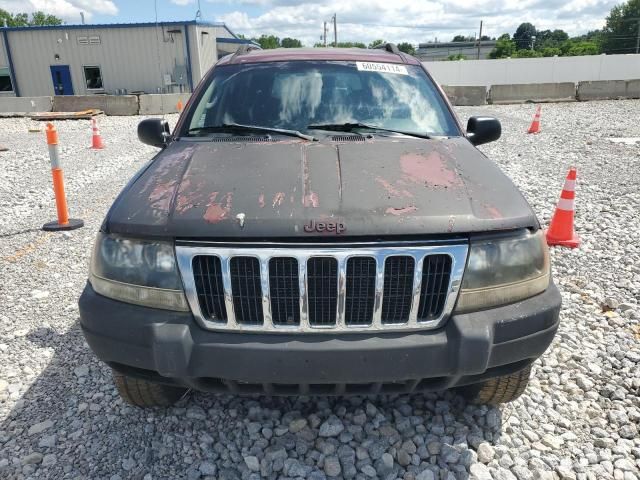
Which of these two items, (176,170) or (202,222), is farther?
(176,170)

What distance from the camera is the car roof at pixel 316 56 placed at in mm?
3691

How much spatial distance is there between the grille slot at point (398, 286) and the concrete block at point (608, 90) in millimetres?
23161

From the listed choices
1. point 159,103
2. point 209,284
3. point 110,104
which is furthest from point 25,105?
point 209,284

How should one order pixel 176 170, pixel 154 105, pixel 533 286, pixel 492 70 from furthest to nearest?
pixel 492 70, pixel 154 105, pixel 176 170, pixel 533 286

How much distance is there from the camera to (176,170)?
8.64 feet

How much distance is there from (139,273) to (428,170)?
4.86 ft

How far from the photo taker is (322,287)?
2105 mm

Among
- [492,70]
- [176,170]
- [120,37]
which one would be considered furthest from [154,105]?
[492,70]

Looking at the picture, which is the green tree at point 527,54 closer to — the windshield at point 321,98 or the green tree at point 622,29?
the green tree at point 622,29

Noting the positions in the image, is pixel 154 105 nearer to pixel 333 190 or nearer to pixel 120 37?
pixel 120 37

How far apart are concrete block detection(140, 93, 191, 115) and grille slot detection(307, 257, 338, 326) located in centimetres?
1880

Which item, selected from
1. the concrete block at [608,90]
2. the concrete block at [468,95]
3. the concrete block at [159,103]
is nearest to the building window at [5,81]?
the concrete block at [159,103]

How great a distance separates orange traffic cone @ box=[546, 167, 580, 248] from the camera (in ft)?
17.1

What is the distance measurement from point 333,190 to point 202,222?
62 cm
